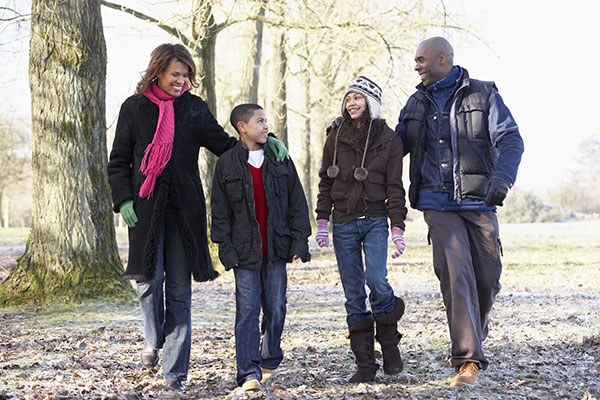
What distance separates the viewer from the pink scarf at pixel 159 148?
4648 mm

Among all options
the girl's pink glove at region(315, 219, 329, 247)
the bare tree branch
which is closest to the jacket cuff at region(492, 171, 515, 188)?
the girl's pink glove at region(315, 219, 329, 247)

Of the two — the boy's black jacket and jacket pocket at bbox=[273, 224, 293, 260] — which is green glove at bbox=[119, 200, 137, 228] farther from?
jacket pocket at bbox=[273, 224, 293, 260]

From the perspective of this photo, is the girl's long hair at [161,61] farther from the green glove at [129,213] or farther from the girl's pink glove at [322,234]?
the girl's pink glove at [322,234]

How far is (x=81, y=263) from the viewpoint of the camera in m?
8.28

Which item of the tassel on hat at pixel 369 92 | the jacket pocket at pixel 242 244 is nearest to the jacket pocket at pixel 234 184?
the jacket pocket at pixel 242 244

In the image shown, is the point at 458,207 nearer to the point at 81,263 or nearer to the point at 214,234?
the point at 214,234

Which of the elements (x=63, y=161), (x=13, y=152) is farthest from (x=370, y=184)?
(x=13, y=152)

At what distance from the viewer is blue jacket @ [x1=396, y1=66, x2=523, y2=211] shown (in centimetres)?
489

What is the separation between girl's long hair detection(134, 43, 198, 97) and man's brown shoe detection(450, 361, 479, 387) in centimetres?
266

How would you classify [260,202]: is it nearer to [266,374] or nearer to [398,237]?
[398,237]

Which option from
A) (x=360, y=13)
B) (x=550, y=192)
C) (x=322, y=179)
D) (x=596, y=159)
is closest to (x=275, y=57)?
(x=360, y=13)

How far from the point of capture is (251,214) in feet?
15.3

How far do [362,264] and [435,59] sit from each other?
156cm

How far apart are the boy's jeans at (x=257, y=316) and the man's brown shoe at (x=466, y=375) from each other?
1.21 meters
